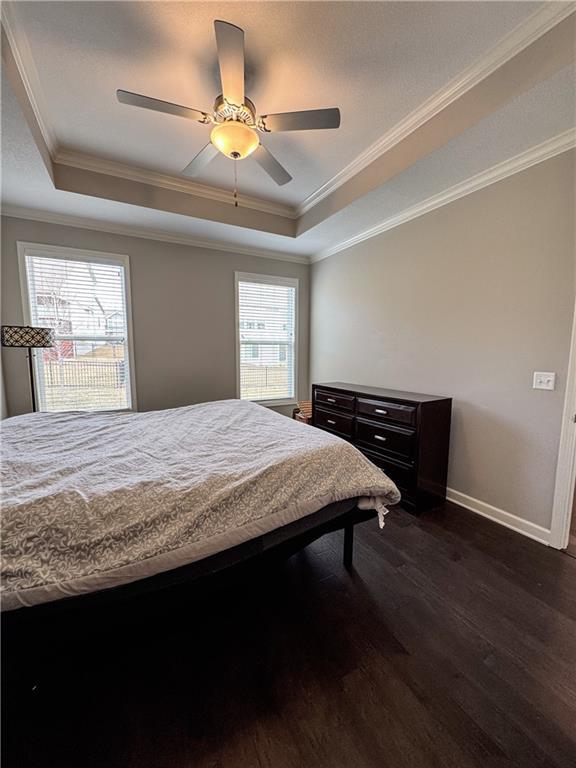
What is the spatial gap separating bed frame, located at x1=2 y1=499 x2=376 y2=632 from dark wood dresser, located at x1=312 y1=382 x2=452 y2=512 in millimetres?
852

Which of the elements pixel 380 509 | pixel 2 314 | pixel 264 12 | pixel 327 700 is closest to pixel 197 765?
pixel 327 700

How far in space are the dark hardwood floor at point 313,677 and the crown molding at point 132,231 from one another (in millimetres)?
3451

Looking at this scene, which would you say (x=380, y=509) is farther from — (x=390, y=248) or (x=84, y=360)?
(x=84, y=360)

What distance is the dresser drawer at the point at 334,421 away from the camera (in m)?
3.10

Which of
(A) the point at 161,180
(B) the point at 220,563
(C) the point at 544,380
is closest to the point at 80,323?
(A) the point at 161,180

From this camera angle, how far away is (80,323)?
10.5 feet

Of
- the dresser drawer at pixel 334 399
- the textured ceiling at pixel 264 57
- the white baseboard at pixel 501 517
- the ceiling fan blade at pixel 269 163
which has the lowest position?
the white baseboard at pixel 501 517

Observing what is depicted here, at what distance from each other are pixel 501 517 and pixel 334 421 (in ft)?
5.30

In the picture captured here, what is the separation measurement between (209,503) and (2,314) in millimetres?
3025

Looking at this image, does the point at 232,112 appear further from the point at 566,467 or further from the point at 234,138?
the point at 566,467

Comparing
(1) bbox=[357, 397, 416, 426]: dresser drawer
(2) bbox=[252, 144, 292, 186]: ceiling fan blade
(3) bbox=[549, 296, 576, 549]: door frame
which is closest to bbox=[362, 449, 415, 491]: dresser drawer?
(1) bbox=[357, 397, 416, 426]: dresser drawer

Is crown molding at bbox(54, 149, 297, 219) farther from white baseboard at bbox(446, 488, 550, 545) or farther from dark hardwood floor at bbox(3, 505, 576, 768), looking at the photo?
white baseboard at bbox(446, 488, 550, 545)

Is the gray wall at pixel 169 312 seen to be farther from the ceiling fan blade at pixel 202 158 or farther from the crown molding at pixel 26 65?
the ceiling fan blade at pixel 202 158

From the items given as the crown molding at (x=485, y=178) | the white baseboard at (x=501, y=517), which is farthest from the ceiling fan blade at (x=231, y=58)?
the white baseboard at (x=501, y=517)
